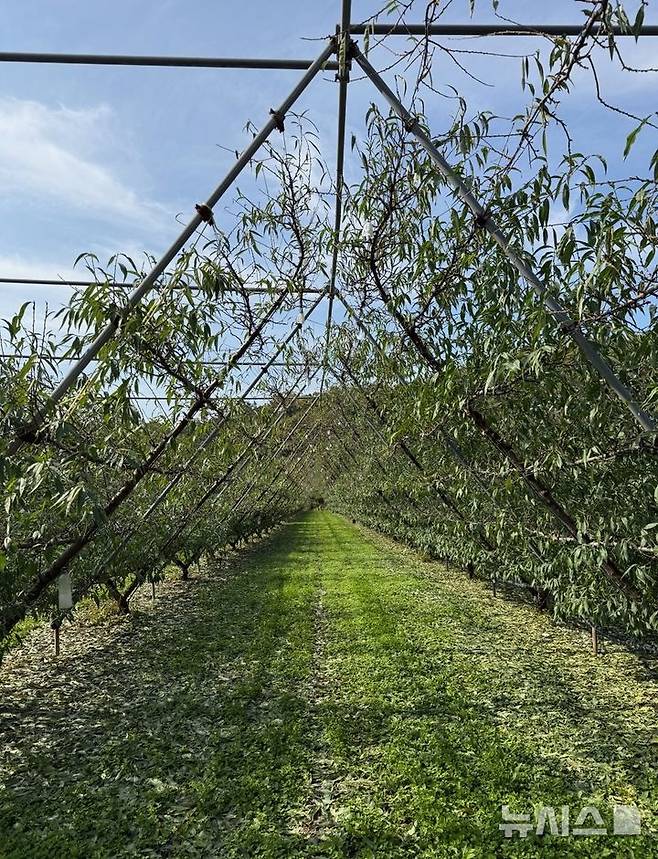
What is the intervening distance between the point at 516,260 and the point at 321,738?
2905 mm

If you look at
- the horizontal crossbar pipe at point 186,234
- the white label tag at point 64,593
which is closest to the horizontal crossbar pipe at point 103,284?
the horizontal crossbar pipe at point 186,234

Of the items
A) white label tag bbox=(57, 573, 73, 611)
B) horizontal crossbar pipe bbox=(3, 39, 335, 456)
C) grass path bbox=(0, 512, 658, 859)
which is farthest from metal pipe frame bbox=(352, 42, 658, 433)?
white label tag bbox=(57, 573, 73, 611)

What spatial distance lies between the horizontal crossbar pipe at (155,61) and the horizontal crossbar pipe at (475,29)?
0.40 m

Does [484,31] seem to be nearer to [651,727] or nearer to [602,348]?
[602,348]

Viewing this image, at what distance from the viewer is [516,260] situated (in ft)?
8.22

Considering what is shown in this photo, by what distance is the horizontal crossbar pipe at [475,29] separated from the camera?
8.02 ft

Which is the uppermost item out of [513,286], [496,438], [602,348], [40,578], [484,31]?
[484,31]

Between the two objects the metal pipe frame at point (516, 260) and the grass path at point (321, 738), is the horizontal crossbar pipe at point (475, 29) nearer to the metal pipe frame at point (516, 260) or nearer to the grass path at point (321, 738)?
the metal pipe frame at point (516, 260)

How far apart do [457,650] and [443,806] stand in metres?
2.47

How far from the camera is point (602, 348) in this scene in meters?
2.65

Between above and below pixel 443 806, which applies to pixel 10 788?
below

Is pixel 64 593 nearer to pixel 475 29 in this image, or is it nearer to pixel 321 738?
pixel 321 738

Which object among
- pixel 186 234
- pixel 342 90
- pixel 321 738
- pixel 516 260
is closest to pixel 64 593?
pixel 321 738

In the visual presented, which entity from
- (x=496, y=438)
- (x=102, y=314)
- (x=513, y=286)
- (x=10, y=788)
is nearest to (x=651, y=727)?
(x=496, y=438)
